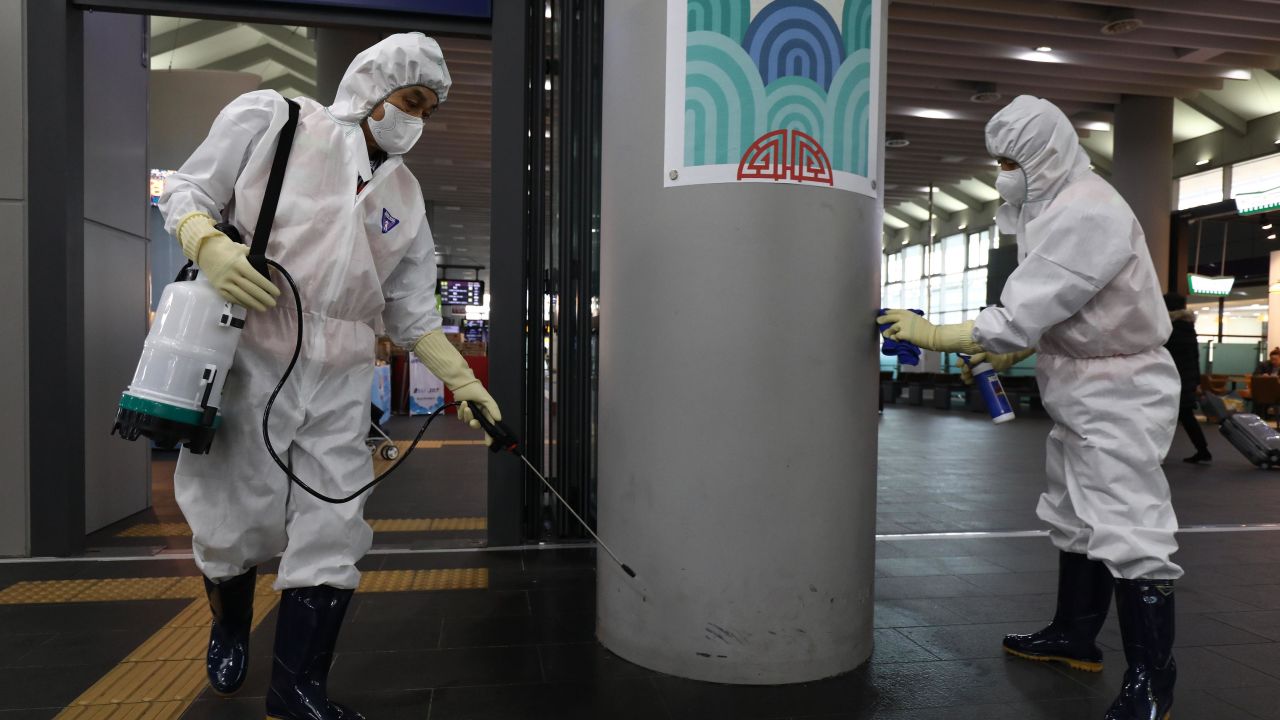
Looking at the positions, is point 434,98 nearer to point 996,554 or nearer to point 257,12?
point 257,12

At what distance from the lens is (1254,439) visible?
25.5ft

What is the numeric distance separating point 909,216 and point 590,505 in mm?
24205

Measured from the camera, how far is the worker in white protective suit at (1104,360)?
221 cm

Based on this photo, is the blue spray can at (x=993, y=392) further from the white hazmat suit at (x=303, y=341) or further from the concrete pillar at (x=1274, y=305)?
the concrete pillar at (x=1274, y=305)

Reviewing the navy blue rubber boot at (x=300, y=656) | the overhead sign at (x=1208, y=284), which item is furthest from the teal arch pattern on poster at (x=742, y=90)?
the overhead sign at (x=1208, y=284)

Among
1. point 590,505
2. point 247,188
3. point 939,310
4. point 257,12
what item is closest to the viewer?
point 247,188

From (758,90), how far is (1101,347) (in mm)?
1212

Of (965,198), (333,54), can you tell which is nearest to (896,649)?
(333,54)

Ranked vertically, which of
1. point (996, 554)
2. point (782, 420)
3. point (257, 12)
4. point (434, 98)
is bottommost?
point (996, 554)

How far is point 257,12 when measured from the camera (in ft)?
12.7

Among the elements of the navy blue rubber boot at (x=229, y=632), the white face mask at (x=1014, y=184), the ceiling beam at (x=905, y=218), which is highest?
the ceiling beam at (x=905, y=218)

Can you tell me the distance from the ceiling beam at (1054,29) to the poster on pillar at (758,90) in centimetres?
653

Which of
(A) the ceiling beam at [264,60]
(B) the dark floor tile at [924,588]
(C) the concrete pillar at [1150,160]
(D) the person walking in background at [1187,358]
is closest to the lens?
(B) the dark floor tile at [924,588]

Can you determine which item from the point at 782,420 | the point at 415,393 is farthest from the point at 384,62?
the point at 415,393
